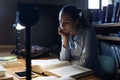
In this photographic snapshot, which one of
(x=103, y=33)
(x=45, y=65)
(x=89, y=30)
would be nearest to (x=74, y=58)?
(x=89, y=30)

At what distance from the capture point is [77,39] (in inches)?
67.9

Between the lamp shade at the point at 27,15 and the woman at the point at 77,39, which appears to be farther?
the woman at the point at 77,39

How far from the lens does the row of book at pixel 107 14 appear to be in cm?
221

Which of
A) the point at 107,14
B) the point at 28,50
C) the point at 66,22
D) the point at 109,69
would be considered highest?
the point at 107,14

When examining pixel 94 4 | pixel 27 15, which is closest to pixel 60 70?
pixel 27 15

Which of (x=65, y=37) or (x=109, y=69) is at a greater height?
(x=65, y=37)

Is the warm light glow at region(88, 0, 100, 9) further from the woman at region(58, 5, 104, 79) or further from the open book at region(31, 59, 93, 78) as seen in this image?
the open book at region(31, 59, 93, 78)

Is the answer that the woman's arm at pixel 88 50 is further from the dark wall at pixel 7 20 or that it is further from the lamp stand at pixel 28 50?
the dark wall at pixel 7 20

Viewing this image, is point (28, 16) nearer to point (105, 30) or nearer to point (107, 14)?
point (107, 14)

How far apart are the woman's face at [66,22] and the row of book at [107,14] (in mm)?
699

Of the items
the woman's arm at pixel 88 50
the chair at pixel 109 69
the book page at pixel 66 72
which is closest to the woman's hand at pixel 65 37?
the woman's arm at pixel 88 50

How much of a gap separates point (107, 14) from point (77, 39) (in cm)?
80

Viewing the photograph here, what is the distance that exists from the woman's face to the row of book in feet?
2.29

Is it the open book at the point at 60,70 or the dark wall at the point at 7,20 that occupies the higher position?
the dark wall at the point at 7,20
